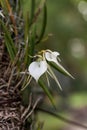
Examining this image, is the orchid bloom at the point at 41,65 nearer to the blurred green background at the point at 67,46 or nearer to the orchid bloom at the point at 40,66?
the orchid bloom at the point at 40,66

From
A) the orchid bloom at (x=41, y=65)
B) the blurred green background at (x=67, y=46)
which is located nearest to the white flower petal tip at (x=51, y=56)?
the orchid bloom at (x=41, y=65)

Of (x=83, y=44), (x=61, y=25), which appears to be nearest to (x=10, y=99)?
(x=61, y=25)

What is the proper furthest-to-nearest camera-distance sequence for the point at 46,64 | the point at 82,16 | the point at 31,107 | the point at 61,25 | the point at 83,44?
the point at 83,44 → the point at 61,25 → the point at 82,16 → the point at 31,107 → the point at 46,64

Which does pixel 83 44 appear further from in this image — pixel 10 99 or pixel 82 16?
pixel 10 99

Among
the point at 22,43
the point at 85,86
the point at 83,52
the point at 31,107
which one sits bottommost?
the point at 85,86

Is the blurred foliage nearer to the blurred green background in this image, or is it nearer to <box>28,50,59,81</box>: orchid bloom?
the blurred green background

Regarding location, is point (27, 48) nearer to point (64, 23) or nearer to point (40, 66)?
point (40, 66)

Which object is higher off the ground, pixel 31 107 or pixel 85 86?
pixel 31 107
